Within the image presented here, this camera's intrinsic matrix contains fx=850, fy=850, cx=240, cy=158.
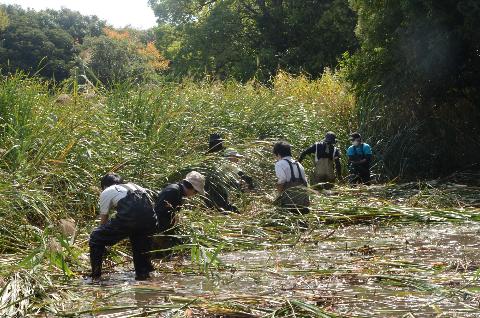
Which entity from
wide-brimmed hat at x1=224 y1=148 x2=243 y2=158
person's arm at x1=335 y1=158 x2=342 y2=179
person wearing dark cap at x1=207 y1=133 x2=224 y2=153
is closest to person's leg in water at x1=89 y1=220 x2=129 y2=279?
wide-brimmed hat at x1=224 y1=148 x2=243 y2=158

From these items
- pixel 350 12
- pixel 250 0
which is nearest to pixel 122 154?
pixel 350 12

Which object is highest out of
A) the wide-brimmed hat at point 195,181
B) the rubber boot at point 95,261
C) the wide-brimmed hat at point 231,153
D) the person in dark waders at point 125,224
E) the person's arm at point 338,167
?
the wide-brimmed hat at point 231,153

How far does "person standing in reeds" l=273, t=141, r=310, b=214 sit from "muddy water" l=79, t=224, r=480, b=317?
595 millimetres

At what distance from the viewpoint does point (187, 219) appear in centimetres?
988

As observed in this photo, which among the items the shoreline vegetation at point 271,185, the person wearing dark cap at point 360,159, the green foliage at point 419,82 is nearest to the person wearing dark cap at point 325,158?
the person wearing dark cap at point 360,159

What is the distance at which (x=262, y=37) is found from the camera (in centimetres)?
3312

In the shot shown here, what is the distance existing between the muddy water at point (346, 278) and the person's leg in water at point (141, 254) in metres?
0.11

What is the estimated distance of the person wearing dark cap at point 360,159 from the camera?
15.6 metres

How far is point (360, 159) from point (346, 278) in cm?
799

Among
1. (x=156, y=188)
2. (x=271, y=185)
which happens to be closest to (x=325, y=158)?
(x=271, y=185)

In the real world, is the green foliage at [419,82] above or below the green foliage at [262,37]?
below

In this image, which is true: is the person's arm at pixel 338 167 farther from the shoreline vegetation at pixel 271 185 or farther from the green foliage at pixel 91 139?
the green foliage at pixel 91 139

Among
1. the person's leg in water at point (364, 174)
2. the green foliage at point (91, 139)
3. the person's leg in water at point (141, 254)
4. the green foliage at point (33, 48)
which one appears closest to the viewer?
the person's leg in water at point (141, 254)

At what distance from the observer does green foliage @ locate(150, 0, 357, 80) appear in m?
30.8
